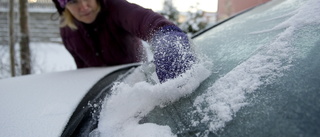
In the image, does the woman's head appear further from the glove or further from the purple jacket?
the glove

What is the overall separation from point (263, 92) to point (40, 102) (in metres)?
0.78

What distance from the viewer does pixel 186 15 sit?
644 centimetres

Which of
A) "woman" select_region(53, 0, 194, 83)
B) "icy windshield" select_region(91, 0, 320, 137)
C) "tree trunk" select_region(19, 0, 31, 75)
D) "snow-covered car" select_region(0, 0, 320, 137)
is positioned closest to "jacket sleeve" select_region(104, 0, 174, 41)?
"woman" select_region(53, 0, 194, 83)

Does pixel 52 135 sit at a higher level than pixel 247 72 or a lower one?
lower

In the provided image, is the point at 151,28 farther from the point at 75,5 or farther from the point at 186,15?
the point at 186,15

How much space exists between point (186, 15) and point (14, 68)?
145 inches

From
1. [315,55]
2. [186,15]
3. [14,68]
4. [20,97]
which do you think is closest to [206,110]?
[315,55]

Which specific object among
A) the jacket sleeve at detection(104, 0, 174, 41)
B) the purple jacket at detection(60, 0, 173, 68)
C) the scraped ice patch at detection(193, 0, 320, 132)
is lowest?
the purple jacket at detection(60, 0, 173, 68)

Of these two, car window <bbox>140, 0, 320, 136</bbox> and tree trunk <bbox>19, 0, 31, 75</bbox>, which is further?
tree trunk <bbox>19, 0, 31, 75</bbox>

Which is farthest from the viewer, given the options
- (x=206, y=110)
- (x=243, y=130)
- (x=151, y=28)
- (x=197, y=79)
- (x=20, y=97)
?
(x=151, y=28)

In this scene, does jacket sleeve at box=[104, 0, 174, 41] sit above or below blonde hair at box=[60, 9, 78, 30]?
above

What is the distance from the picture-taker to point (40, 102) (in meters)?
1.07

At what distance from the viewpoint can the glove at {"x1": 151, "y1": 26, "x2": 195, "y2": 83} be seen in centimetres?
90

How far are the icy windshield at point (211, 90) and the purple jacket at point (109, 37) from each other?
72cm
